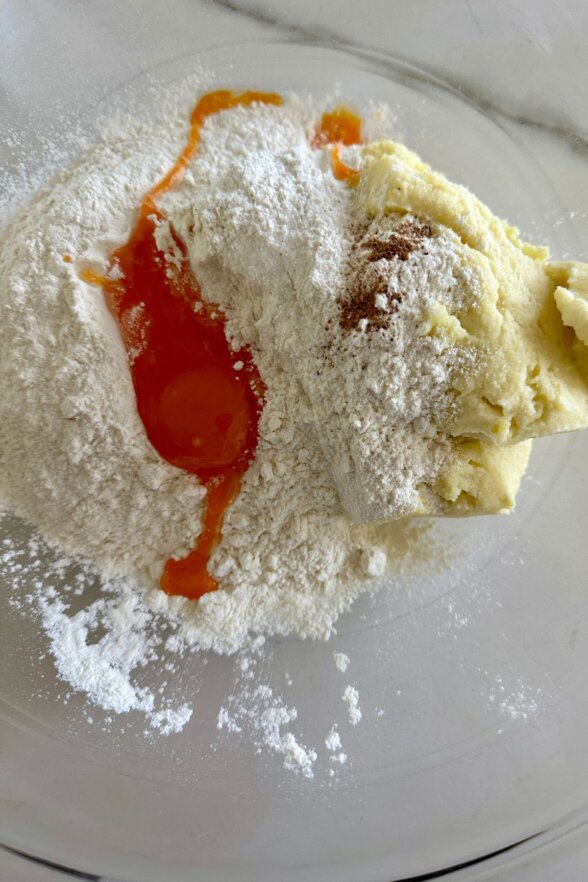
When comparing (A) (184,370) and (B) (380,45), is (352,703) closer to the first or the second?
(A) (184,370)

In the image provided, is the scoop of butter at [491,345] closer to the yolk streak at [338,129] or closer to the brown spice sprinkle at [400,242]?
the brown spice sprinkle at [400,242]

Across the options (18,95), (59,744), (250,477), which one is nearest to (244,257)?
(250,477)

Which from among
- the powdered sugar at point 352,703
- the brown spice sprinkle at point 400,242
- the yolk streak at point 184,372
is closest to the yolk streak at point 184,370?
the yolk streak at point 184,372

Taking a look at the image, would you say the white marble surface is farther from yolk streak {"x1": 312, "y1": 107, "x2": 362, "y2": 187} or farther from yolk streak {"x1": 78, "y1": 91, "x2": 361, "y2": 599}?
yolk streak {"x1": 78, "y1": 91, "x2": 361, "y2": 599}

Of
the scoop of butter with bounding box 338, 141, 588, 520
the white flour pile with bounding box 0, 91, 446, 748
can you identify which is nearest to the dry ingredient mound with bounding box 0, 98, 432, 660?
the white flour pile with bounding box 0, 91, 446, 748

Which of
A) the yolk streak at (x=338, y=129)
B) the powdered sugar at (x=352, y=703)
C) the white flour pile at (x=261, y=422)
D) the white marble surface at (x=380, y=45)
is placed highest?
the white marble surface at (x=380, y=45)

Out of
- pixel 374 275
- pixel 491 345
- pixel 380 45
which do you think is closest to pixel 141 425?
pixel 374 275

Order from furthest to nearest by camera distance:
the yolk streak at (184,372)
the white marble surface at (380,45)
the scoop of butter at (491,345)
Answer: the white marble surface at (380,45) → the yolk streak at (184,372) → the scoop of butter at (491,345)
